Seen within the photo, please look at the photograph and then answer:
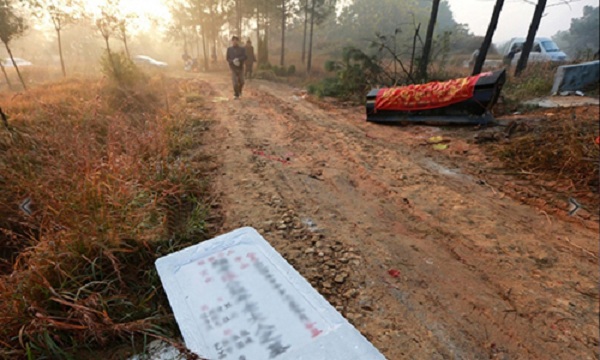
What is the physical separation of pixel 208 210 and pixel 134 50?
1938 inches

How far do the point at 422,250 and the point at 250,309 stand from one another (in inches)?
54.9

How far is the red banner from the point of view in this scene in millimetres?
5262

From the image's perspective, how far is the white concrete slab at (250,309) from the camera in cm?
144

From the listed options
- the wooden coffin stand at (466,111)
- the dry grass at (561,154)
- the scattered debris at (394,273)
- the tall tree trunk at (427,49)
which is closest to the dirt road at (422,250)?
the scattered debris at (394,273)

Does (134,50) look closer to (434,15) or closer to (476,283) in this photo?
(434,15)

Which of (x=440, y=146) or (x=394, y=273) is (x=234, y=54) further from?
(x=394, y=273)

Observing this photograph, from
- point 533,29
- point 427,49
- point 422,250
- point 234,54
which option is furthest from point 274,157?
point 533,29

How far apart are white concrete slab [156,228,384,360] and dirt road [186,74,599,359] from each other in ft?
0.59

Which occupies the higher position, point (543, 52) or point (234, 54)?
point (543, 52)

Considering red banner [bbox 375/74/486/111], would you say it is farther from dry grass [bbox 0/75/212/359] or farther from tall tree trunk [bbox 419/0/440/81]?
dry grass [bbox 0/75/212/359]

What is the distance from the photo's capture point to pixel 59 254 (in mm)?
1735

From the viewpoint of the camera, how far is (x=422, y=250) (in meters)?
2.27

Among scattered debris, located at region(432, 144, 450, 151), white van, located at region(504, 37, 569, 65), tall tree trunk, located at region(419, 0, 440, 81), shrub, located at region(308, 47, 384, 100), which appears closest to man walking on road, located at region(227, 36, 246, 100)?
shrub, located at region(308, 47, 384, 100)

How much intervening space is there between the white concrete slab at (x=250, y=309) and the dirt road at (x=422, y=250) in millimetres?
181
